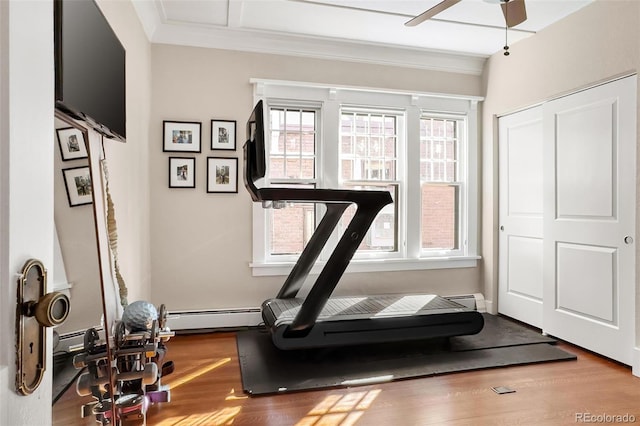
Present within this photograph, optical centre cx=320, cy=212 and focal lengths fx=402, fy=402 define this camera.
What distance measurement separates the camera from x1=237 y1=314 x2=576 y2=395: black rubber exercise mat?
2.75 metres

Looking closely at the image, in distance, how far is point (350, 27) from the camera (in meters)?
3.77

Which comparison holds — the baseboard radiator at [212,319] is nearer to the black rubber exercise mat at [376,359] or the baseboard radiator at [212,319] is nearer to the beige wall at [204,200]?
the beige wall at [204,200]

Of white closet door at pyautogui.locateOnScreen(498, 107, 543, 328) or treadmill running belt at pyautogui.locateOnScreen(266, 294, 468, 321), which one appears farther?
white closet door at pyautogui.locateOnScreen(498, 107, 543, 328)

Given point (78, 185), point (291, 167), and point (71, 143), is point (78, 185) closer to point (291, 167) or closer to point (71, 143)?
point (71, 143)

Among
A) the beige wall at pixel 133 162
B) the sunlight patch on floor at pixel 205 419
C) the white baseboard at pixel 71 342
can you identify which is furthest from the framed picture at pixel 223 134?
the white baseboard at pixel 71 342

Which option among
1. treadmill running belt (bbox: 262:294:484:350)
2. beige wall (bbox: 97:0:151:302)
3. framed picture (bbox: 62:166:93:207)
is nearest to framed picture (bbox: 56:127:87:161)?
framed picture (bbox: 62:166:93:207)

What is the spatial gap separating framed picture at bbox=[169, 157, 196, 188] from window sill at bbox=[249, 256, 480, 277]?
1.00m

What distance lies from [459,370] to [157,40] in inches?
150

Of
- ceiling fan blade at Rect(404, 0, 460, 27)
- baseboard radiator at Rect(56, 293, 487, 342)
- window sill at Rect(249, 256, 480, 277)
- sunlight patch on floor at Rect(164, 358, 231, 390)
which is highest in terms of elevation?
ceiling fan blade at Rect(404, 0, 460, 27)

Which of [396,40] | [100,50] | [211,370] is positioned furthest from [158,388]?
[396,40]

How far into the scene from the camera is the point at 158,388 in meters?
2.33

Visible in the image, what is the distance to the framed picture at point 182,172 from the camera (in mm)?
→ 3785

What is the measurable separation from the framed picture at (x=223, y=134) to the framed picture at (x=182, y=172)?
277 millimetres

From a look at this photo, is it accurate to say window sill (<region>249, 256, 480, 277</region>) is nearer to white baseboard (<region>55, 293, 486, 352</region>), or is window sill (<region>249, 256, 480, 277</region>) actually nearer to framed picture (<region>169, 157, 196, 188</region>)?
white baseboard (<region>55, 293, 486, 352</region>)
